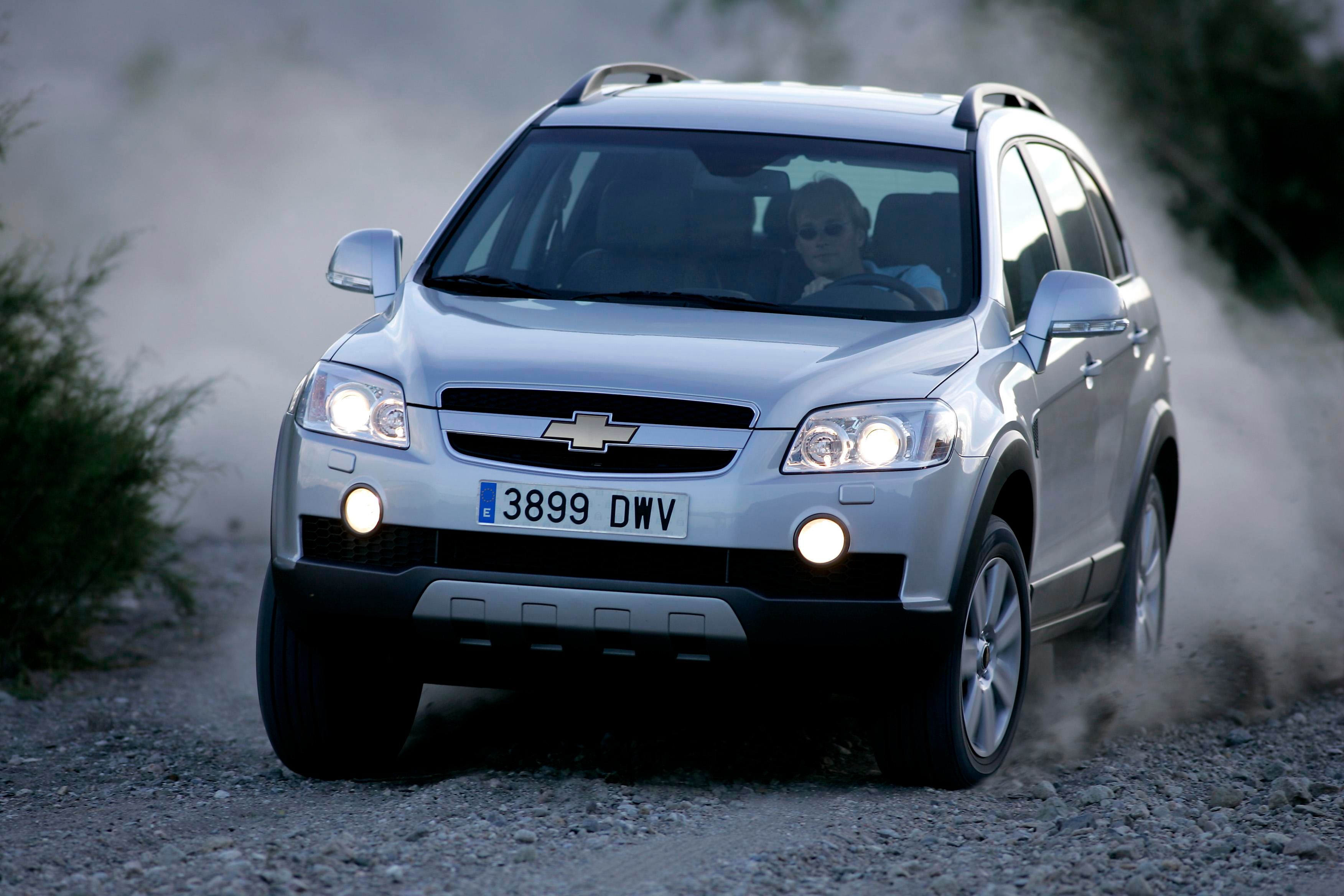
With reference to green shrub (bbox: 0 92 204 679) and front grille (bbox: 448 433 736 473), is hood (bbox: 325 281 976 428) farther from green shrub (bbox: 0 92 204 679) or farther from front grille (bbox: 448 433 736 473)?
green shrub (bbox: 0 92 204 679)

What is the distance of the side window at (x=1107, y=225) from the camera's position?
23.8 ft

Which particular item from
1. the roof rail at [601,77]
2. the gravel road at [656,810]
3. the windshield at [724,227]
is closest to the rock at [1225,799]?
the gravel road at [656,810]

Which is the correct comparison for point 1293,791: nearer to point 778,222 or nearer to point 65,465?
point 778,222

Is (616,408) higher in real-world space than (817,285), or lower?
lower

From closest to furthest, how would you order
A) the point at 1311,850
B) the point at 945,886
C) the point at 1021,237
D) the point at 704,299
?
the point at 945,886
the point at 1311,850
the point at 704,299
the point at 1021,237

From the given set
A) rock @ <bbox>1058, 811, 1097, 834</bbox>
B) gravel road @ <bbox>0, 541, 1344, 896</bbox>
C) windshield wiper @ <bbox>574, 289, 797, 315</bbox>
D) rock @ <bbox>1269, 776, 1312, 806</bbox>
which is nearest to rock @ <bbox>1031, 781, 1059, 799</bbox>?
gravel road @ <bbox>0, 541, 1344, 896</bbox>

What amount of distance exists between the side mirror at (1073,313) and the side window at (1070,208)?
3.23 ft

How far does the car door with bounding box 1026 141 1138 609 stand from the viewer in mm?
6184

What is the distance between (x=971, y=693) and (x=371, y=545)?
163cm

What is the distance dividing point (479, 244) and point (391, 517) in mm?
1378

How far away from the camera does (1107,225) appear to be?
743cm

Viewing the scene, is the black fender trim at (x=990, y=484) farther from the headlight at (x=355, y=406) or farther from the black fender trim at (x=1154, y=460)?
the black fender trim at (x=1154, y=460)

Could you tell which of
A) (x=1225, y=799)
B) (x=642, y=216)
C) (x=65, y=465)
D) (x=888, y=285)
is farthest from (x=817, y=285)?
(x=65, y=465)

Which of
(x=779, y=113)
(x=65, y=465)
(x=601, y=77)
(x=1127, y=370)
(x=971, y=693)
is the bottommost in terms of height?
(x=971, y=693)
